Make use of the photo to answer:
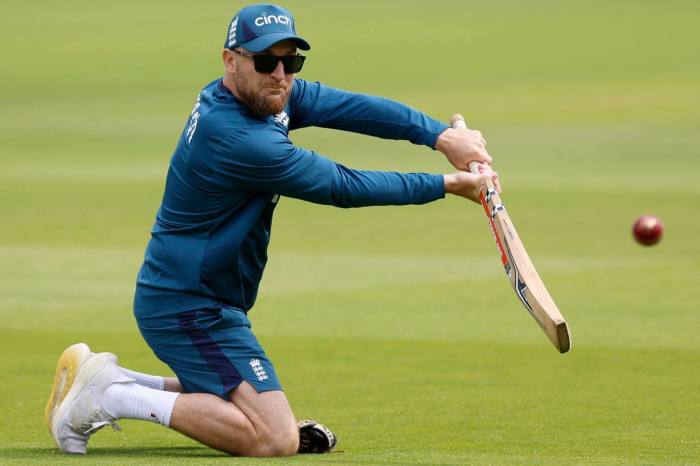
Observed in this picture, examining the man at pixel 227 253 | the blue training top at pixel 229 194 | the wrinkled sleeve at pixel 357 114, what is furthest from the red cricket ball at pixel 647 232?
the blue training top at pixel 229 194

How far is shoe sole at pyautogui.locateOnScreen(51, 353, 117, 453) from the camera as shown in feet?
23.2

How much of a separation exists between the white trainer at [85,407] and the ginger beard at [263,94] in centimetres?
133

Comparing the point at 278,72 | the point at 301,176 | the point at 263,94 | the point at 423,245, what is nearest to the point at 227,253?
the point at 301,176

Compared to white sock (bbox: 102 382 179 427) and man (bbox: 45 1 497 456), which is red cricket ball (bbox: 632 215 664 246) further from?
white sock (bbox: 102 382 179 427)

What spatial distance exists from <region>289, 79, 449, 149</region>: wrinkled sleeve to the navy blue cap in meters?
0.62

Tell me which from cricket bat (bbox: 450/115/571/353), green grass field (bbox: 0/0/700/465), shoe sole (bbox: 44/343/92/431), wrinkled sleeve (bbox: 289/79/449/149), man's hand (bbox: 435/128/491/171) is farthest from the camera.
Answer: green grass field (bbox: 0/0/700/465)

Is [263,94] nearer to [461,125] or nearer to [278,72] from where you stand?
[278,72]

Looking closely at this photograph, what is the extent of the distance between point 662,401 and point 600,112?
1025 inches

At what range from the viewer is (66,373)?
23.9 ft

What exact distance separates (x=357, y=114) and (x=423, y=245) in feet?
31.8


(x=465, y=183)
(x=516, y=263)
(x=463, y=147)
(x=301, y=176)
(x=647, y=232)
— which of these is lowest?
(x=516, y=263)

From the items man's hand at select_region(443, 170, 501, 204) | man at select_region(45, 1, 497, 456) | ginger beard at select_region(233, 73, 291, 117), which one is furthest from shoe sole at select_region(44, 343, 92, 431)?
man's hand at select_region(443, 170, 501, 204)

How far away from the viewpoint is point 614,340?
1125 centimetres

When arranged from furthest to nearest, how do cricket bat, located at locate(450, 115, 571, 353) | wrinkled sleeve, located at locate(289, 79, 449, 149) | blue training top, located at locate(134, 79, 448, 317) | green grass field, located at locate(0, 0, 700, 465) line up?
green grass field, located at locate(0, 0, 700, 465)
wrinkled sleeve, located at locate(289, 79, 449, 149)
blue training top, located at locate(134, 79, 448, 317)
cricket bat, located at locate(450, 115, 571, 353)
